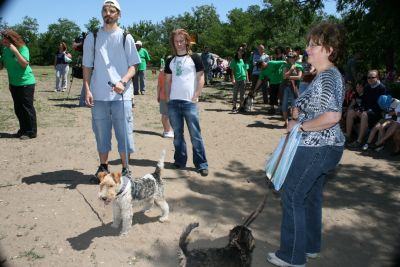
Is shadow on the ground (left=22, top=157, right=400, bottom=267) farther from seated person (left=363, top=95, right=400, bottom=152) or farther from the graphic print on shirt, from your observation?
the graphic print on shirt

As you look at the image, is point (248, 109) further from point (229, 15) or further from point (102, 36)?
point (229, 15)

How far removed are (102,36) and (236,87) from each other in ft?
26.4

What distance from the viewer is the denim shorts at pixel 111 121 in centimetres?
501

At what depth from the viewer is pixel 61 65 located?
15.7 meters

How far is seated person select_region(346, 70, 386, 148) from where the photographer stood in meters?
8.41

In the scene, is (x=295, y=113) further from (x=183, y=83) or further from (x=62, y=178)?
Result: (x=62, y=178)

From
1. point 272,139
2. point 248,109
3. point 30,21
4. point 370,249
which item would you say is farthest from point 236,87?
point 30,21

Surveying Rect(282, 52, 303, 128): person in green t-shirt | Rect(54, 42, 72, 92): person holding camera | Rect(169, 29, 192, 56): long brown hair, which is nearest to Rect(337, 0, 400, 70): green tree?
Rect(282, 52, 303, 128): person in green t-shirt

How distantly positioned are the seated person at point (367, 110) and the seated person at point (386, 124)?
23 centimetres

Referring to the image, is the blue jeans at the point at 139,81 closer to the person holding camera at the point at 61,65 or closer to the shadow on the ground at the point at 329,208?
the person holding camera at the point at 61,65

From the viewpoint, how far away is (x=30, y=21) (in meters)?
62.6

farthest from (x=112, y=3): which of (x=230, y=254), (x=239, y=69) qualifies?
(x=239, y=69)

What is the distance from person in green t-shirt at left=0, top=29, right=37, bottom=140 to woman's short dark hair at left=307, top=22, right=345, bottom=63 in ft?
19.4

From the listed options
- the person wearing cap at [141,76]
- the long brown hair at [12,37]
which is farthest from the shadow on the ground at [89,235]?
the person wearing cap at [141,76]
